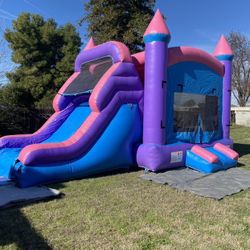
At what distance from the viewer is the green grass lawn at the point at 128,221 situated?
3.42 m

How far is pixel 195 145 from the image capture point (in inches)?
291

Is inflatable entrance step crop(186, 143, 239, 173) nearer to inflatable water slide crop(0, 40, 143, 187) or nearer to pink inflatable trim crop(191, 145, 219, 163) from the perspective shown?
pink inflatable trim crop(191, 145, 219, 163)

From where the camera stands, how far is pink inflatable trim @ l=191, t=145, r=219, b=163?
674 centimetres

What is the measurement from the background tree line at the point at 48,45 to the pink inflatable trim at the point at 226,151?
8080mm

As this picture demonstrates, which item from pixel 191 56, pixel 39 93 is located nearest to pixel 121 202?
pixel 191 56

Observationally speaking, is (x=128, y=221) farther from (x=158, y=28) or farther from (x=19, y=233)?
(x=158, y=28)

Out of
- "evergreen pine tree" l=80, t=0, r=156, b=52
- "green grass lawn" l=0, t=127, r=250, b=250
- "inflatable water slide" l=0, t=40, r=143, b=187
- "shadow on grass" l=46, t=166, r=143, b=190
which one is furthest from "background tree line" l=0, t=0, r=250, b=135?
"green grass lawn" l=0, t=127, r=250, b=250

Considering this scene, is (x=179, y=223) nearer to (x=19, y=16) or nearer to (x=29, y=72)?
(x=29, y=72)

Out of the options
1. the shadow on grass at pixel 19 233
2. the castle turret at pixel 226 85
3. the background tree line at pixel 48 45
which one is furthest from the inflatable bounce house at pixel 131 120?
the background tree line at pixel 48 45

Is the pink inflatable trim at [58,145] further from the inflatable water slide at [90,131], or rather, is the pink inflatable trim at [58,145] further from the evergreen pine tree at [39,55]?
the evergreen pine tree at [39,55]

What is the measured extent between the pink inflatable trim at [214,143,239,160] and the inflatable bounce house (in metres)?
Answer: 0.02

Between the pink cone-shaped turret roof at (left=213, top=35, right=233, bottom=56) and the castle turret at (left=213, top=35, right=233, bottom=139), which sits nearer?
the castle turret at (left=213, top=35, right=233, bottom=139)

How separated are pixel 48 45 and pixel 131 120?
1569 centimetres

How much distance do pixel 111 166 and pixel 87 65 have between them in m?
2.79
